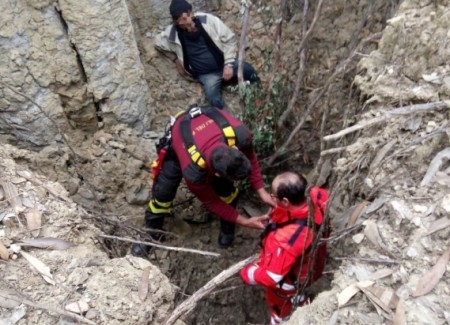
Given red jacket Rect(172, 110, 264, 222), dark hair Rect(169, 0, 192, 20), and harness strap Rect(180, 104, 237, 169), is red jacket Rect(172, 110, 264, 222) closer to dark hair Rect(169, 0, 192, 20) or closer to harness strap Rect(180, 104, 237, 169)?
harness strap Rect(180, 104, 237, 169)

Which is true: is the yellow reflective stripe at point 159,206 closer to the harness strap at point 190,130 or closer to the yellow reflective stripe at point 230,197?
the yellow reflective stripe at point 230,197

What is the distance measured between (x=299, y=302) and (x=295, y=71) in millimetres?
2439

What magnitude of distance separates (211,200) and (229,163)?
2.03 feet

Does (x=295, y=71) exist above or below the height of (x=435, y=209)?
below

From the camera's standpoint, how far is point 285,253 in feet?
10.2

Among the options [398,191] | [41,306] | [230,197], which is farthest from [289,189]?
[41,306]

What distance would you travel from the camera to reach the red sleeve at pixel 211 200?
12.4 ft

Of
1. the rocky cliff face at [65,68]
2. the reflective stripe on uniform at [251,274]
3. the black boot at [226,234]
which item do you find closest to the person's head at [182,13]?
the rocky cliff face at [65,68]

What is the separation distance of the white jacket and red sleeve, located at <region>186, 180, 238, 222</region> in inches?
69.4

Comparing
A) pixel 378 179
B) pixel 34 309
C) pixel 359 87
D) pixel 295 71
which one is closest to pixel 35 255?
pixel 34 309

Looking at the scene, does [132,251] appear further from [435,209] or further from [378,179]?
[435,209]

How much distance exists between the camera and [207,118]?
3.79m

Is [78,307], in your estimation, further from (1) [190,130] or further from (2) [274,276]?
(1) [190,130]

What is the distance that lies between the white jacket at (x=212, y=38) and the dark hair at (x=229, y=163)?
6.26 ft
